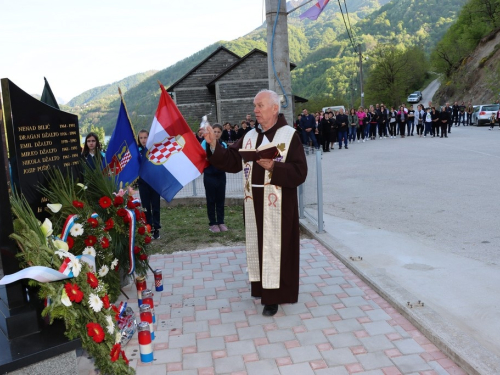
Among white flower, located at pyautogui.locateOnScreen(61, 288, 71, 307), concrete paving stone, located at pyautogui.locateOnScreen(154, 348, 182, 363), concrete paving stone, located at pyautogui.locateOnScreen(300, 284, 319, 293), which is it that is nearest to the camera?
white flower, located at pyautogui.locateOnScreen(61, 288, 71, 307)

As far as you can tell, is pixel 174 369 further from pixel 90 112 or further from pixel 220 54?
pixel 90 112

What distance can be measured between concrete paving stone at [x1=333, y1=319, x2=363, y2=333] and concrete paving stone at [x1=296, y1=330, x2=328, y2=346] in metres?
0.20

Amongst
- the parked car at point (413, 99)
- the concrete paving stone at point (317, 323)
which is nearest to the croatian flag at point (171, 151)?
the concrete paving stone at point (317, 323)

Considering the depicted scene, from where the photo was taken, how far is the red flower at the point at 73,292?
11.1ft

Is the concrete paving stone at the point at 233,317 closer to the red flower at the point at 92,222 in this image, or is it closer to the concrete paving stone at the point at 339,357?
the concrete paving stone at the point at 339,357

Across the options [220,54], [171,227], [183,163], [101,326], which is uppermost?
[220,54]

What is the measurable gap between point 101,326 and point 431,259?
4.37 m

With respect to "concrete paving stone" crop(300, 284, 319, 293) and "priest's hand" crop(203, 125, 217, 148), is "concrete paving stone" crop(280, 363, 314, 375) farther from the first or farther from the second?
"priest's hand" crop(203, 125, 217, 148)

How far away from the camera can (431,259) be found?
243 inches

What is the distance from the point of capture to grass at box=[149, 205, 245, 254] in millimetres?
7770

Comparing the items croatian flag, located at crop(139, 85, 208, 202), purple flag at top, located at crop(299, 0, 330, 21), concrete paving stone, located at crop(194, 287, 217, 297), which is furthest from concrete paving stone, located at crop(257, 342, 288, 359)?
purple flag at top, located at crop(299, 0, 330, 21)

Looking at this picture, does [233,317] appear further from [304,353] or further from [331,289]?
[331,289]

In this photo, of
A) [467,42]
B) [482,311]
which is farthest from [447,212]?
[467,42]

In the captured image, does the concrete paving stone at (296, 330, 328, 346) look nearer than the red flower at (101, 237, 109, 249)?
Yes
